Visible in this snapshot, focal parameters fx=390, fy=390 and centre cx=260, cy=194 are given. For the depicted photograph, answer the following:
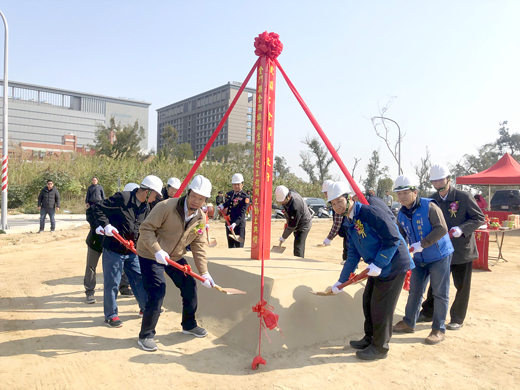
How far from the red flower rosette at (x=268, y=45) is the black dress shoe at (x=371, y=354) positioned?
381cm

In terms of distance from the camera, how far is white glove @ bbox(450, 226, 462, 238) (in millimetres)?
4402

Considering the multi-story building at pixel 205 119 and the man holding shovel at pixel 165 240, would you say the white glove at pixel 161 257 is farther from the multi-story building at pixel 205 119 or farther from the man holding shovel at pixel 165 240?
the multi-story building at pixel 205 119

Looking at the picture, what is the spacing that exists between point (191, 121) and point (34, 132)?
99.1 ft

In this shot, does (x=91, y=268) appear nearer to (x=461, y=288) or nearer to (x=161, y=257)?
(x=161, y=257)

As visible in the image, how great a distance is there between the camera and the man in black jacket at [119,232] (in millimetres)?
4449

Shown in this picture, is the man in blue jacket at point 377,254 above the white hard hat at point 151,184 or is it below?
below

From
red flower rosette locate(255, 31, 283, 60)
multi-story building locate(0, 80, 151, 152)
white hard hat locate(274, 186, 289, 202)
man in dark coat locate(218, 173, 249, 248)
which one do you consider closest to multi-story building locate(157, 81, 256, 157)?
multi-story building locate(0, 80, 151, 152)

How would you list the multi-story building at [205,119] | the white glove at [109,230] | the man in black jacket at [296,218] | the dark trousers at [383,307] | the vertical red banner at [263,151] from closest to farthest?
1. the dark trousers at [383,307]
2. the white glove at [109,230]
3. the vertical red banner at [263,151]
4. the man in black jacket at [296,218]
5. the multi-story building at [205,119]

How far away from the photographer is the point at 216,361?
11.9 ft

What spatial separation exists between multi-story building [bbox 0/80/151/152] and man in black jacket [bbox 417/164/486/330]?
69.8 metres

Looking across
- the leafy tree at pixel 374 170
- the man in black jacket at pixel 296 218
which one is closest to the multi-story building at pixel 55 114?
the leafy tree at pixel 374 170

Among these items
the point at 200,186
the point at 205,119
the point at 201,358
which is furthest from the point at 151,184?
the point at 205,119

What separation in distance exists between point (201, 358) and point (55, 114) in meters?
85.5

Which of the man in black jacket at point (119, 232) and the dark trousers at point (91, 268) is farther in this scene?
the dark trousers at point (91, 268)
